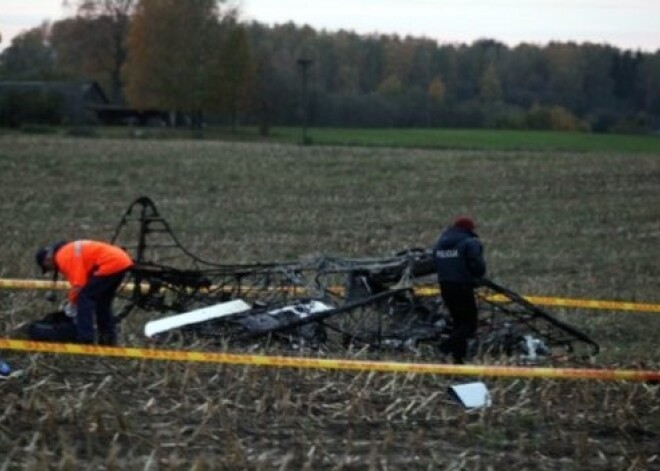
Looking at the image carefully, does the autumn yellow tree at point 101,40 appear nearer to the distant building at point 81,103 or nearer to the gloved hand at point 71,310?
the distant building at point 81,103

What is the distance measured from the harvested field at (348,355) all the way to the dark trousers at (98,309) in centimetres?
29

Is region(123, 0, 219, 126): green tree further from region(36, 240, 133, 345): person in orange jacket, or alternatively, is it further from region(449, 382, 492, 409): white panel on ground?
region(449, 382, 492, 409): white panel on ground

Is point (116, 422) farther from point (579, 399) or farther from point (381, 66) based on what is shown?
point (381, 66)

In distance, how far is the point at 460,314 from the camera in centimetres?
991

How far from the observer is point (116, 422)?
7.12m

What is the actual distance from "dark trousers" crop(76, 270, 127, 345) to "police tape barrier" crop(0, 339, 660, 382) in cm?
70

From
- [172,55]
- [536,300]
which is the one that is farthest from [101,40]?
[536,300]

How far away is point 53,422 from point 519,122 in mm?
83159

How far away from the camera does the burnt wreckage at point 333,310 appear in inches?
391

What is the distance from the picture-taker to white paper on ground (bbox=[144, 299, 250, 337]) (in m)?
9.88

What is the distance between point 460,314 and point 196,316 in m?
2.12

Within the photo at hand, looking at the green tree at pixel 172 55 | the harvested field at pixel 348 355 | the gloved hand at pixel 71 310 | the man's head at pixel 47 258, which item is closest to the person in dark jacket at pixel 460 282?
the harvested field at pixel 348 355

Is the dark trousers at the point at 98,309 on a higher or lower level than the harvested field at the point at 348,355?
higher

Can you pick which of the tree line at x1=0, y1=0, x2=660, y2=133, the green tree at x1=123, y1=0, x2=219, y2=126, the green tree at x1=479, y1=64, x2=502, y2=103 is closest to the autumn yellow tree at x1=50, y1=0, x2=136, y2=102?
the tree line at x1=0, y1=0, x2=660, y2=133
